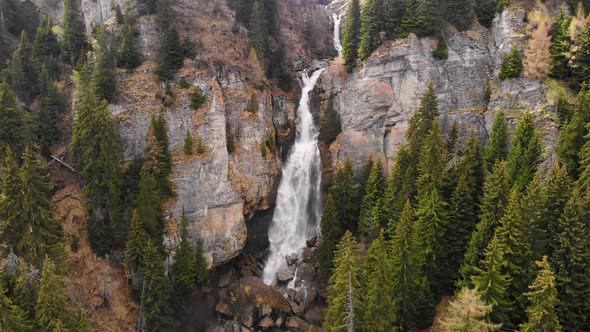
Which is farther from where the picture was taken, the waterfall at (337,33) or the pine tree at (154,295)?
the waterfall at (337,33)

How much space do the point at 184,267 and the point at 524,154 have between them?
105 ft

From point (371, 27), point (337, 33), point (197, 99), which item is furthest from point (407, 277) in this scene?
point (337, 33)

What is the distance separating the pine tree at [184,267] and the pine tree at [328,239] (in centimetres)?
1203

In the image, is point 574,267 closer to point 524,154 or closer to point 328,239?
point 524,154

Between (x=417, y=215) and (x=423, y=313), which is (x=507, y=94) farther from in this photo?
(x=423, y=313)

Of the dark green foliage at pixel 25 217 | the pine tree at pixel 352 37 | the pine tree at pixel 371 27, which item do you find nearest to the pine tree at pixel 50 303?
the dark green foliage at pixel 25 217

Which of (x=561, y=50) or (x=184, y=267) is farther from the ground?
(x=561, y=50)

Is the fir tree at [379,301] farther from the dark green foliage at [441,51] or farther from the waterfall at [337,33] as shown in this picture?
the waterfall at [337,33]

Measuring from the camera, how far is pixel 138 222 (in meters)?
37.8

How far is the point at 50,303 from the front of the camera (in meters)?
27.7

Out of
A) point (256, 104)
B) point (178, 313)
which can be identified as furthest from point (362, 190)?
point (178, 313)

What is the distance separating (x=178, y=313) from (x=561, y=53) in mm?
44733

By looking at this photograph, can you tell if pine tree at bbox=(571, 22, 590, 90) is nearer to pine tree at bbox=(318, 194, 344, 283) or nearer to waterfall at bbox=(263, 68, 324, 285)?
pine tree at bbox=(318, 194, 344, 283)

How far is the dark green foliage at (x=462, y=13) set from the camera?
4975cm
